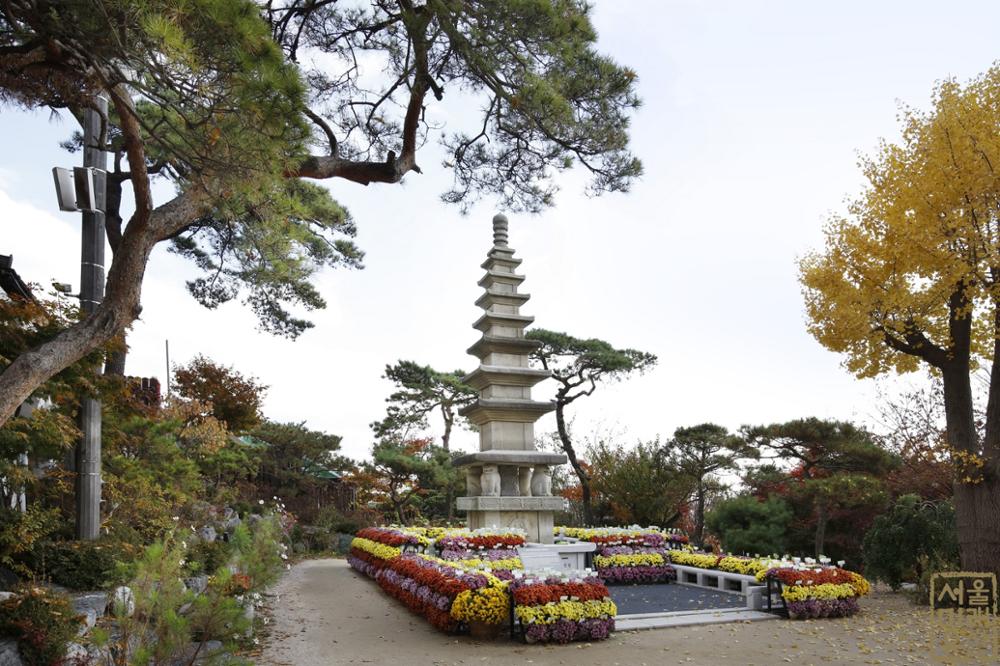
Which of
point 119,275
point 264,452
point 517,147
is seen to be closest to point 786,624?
point 517,147

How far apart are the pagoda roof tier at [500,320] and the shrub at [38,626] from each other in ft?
36.0

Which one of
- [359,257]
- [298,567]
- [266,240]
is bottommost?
[298,567]

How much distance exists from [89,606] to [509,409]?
31.8ft

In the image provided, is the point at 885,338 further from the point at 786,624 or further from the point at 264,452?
the point at 264,452

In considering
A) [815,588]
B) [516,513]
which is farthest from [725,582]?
[516,513]

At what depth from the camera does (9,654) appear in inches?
188

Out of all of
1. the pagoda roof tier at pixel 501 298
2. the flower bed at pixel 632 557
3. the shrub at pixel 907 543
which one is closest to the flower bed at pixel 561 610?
the flower bed at pixel 632 557

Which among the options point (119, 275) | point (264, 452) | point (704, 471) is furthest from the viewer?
point (264, 452)

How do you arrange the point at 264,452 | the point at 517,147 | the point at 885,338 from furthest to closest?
the point at 264,452 < the point at 885,338 < the point at 517,147

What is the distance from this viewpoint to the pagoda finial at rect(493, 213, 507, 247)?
53.2 feet

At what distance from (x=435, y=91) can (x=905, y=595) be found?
36.3 ft

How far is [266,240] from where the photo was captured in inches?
386

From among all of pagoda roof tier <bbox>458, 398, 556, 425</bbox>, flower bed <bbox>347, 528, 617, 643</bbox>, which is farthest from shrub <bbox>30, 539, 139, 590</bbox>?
pagoda roof tier <bbox>458, 398, 556, 425</bbox>

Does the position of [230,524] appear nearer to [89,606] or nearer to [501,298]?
A: [501,298]
